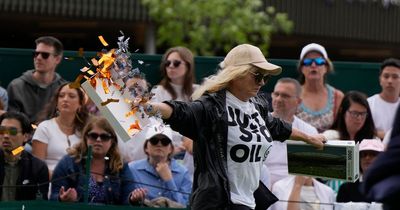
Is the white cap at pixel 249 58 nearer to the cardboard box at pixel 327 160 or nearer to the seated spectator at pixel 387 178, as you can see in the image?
the cardboard box at pixel 327 160

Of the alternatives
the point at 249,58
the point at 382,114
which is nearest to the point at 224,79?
the point at 249,58

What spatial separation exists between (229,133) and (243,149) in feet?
0.46

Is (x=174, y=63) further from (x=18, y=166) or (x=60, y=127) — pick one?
(x=18, y=166)

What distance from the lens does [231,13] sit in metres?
21.1

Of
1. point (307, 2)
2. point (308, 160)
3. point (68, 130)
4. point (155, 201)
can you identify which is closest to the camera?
point (308, 160)

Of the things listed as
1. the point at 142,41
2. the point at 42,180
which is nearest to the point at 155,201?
the point at 42,180

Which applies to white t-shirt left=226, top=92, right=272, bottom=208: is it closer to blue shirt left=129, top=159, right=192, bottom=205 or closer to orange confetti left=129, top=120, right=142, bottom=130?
orange confetti left=129, top=120, right=142, bottom=130

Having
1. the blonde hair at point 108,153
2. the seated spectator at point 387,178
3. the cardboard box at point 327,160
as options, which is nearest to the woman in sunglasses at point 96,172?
the blonde hair at point 108,153

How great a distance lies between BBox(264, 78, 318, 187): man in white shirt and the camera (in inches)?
372

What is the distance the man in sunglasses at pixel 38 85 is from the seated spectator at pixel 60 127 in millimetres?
356

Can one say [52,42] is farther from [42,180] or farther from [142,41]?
[142,41]

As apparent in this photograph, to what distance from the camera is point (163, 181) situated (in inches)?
359

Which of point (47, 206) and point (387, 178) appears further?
point (47, 206)

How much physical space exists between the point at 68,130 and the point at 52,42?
40.7 inches
